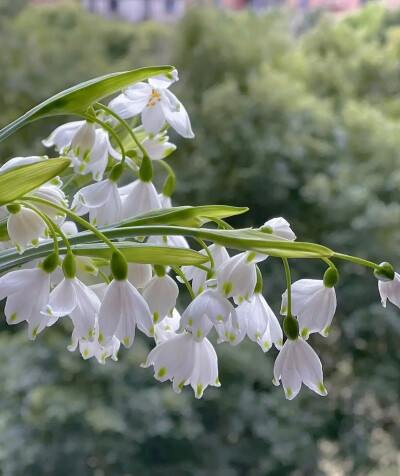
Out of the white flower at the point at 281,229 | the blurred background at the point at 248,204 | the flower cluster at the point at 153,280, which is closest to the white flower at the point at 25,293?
the flower cluster at the point at 153,280

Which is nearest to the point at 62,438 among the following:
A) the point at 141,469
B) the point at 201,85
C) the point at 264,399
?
the point at 141,469

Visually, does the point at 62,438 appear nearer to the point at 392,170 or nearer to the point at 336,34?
the point at 392,170

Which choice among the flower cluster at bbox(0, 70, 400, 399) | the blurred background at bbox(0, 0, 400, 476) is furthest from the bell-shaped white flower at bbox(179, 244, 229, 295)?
the blurred background at bbox(0, 0, 400, 476)

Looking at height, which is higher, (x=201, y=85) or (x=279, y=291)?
(x=201, y=85)

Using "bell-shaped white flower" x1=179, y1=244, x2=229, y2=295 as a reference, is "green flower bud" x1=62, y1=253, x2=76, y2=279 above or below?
above

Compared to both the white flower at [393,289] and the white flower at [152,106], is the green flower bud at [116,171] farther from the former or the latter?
the white flower at [393,289]

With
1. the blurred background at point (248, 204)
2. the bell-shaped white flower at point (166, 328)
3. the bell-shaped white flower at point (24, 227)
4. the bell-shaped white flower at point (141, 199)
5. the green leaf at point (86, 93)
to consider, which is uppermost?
the green leaf at point (86, 93)

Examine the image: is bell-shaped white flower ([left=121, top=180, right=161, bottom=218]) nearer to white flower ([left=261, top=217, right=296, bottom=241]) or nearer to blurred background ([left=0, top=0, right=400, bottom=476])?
white flower ([left=261, top=217, right=296, bottom=241])
